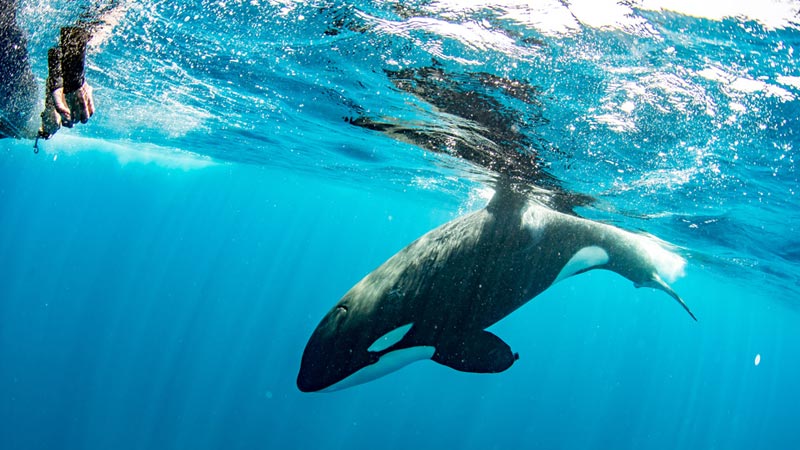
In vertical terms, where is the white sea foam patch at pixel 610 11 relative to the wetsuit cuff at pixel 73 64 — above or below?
above

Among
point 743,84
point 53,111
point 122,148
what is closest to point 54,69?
point 53,111

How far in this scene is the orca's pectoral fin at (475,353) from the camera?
5.23 meters

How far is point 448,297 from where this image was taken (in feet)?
18.0

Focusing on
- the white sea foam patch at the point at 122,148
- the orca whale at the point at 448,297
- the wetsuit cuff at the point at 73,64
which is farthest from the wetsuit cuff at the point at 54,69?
the white sea foam patch at the point at 122,148

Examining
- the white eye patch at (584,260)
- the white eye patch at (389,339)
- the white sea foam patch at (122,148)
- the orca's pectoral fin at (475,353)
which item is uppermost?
the white eye patch at (389,339)

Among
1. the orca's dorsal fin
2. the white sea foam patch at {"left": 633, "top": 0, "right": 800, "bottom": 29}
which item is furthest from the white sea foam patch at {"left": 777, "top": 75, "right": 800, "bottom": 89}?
the orca's dorsal fin

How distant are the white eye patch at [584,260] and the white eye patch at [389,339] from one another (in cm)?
357

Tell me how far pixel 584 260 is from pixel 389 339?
4.70m

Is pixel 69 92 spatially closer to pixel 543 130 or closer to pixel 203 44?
pixel 203 44

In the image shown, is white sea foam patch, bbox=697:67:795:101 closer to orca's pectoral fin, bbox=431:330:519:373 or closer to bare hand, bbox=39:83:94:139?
orca's pectoral fin, bbox=431:330:519:373

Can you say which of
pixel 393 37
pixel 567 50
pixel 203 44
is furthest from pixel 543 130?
pixel 203 44

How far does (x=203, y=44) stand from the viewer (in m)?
9.48

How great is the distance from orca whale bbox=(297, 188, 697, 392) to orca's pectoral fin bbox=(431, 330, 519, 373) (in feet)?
0.04

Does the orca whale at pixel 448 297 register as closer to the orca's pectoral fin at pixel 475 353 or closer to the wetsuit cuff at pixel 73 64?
the orca's pectoral fin at pixel 475 353
